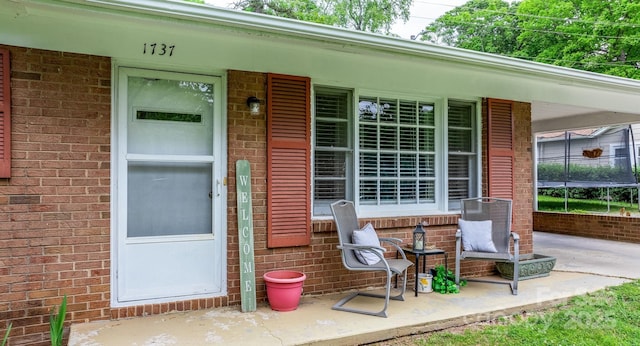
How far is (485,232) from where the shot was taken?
445 centimetres

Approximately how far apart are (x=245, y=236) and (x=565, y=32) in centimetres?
1512

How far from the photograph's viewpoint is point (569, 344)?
302 centimetres

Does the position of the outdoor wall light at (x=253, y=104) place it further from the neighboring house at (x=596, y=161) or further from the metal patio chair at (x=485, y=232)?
the neighboring house at (x=596, y=161)

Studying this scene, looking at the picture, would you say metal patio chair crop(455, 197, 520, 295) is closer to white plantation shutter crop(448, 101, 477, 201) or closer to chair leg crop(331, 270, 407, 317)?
white plantation shutter crop(448, 101, 477, 201)

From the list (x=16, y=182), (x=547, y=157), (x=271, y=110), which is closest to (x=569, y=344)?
(x=271, y=110)

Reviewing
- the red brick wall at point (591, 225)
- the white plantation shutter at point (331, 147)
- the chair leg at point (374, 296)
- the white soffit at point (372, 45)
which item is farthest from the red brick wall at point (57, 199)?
the red brick wall at point (591, 225)

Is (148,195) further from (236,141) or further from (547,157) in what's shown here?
(547,157)

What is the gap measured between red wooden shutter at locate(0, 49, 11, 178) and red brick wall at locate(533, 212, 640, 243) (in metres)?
9.31

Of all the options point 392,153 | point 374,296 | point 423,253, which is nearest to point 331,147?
point 392,153

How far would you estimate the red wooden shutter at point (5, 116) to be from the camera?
2.97 m

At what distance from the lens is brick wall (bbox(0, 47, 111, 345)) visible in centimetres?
303

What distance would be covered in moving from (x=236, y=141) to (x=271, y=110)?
45 cm

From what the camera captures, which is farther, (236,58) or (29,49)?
(236,58)

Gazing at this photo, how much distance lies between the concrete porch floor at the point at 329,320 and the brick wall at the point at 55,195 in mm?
345
